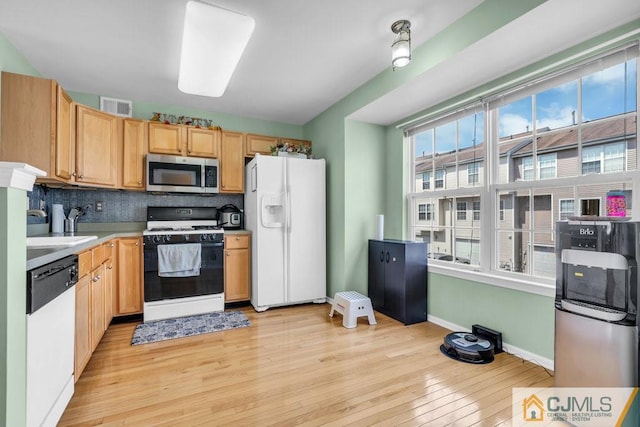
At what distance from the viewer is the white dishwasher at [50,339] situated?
128 cm

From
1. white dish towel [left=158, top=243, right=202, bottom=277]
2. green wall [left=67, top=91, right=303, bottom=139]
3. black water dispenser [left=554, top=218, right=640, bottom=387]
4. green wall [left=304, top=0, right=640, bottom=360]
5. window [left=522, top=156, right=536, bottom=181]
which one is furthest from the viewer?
green wall [left=67, top=91, right=303, bottom=139]

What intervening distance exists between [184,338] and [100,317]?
0.70 metres

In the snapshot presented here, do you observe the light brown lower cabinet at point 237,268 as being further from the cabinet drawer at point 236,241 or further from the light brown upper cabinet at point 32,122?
the light brown upper cabinet at point 32,122

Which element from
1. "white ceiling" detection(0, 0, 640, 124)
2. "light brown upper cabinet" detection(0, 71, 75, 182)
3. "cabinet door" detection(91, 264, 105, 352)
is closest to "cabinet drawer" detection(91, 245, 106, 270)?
"cabinet door" detection(91, 264, 105, 352)

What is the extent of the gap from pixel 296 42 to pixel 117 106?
2.45 m

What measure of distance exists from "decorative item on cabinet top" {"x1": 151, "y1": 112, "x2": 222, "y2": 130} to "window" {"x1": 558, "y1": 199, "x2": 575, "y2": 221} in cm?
366

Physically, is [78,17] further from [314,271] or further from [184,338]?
[314,271]

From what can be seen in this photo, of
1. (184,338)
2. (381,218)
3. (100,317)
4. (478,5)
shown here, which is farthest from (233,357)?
(478,5)

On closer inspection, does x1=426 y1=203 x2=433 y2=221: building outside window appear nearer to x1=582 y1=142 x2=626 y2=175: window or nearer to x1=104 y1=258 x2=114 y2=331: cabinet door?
x1=582 y1=142 x2=626 y2=175: window

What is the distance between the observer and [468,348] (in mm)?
2320

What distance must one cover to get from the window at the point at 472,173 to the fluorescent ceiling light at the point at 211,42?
2.27 m

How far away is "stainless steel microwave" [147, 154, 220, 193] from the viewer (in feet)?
11.4

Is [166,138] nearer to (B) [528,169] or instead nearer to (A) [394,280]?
(A) [394,280]

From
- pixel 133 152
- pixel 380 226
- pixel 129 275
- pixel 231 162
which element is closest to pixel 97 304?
pixel 129 275
